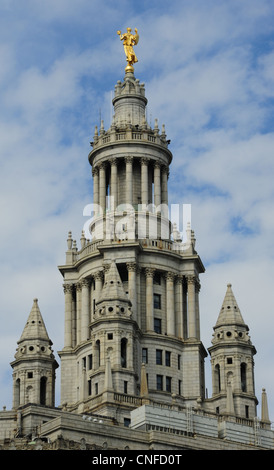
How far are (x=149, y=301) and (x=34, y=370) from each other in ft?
55.3

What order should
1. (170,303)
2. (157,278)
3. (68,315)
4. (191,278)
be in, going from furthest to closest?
(68,315) < (191,278) < (157,278) < (170,303)

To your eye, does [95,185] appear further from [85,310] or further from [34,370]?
[34,370]

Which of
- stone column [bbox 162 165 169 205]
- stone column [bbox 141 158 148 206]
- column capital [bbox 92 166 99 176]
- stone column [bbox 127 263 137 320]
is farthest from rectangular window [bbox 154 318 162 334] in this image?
column capital [bbox 92 166 99 176]

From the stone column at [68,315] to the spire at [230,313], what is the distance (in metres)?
18.8

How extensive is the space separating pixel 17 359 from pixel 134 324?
15.8m

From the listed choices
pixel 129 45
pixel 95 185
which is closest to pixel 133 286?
pixel 95 185

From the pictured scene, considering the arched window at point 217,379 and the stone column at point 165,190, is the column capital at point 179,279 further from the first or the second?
the arched window at point 217,379

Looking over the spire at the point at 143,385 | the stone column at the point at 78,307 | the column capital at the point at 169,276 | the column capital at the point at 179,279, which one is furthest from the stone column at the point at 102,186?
the spire at the point at 143,385

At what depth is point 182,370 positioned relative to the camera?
177500mm

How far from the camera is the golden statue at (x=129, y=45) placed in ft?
648

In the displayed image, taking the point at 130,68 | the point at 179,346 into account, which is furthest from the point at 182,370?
the point at 130,68

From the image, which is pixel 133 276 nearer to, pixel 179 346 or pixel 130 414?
pixel 179 346

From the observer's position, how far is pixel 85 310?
17975 cm

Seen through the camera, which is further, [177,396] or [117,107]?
[117,107]
